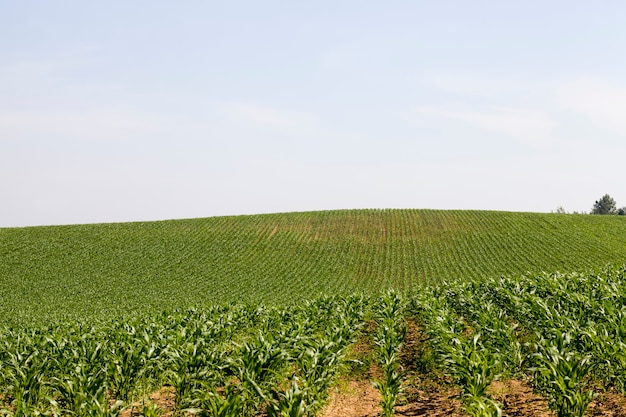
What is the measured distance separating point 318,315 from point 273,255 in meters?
38.1

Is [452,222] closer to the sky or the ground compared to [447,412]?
closer to the sky

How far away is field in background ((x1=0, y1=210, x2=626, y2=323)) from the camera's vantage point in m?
41.6

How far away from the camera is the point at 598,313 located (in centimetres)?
1504

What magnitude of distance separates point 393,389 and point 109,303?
33.5 meters

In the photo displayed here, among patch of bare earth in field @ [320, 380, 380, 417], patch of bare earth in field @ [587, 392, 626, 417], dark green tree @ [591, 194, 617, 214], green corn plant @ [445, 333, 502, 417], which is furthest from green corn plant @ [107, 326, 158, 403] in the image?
dark green tree @ [591, 194, 617, 214]

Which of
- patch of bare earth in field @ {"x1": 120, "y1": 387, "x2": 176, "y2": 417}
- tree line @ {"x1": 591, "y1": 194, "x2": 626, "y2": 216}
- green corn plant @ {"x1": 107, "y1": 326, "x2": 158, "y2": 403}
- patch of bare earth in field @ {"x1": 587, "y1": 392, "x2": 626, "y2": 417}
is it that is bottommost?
patch of bare earth in field @ {"x1": 120, "y1": 387, "x2": 176, "y2": 417}

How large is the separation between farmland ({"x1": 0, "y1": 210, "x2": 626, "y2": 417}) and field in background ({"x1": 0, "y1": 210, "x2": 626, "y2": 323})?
31 cm

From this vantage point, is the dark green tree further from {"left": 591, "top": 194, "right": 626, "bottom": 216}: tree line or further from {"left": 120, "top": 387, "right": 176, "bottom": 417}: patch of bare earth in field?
{"left": 120, "top": 387, "right": 176, "bottom": 417}: patch of bare earth in field

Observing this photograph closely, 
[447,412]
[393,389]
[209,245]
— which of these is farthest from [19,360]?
[209,245]

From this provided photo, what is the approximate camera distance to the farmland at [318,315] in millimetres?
9234

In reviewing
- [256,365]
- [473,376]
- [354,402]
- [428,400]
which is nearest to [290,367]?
[354,402]

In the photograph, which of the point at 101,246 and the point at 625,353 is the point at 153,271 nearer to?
the point at 101,246

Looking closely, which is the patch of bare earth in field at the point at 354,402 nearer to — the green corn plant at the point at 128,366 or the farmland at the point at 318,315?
the farmland at the point at 318,315

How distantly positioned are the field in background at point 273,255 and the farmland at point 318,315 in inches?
12.2
